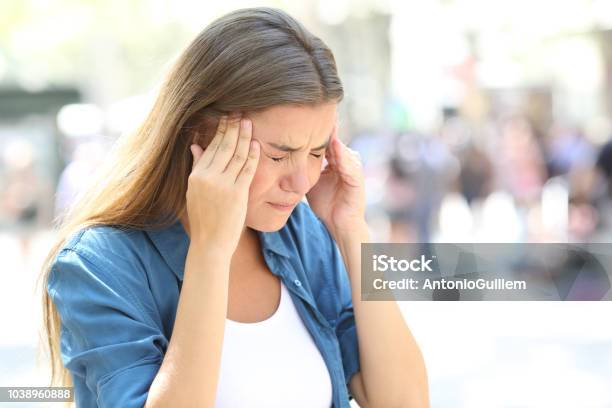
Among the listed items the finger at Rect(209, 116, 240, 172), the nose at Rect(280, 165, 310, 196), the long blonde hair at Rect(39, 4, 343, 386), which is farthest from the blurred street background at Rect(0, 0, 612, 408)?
the nose at Rect(280, 165, 310, 196)

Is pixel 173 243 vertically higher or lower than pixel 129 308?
higher

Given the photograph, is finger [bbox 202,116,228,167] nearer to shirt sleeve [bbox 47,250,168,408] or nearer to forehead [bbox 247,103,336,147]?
forehead [bbox 247,103,336,147]

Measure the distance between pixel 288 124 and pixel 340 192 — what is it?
13.9 inches

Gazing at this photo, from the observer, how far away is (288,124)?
1.71 meters

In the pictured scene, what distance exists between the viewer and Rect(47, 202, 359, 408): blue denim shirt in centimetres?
155

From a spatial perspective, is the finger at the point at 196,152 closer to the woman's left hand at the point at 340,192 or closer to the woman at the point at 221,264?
the woman at the point at 221,264

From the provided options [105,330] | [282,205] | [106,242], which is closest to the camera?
[105,330]

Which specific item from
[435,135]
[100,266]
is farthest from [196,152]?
[435,135]

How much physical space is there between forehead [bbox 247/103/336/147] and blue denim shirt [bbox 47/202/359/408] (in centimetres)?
26

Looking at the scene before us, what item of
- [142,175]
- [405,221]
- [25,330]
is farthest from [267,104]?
[405,221]

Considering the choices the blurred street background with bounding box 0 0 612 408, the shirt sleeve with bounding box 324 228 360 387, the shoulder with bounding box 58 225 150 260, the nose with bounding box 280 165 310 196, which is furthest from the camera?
the blurred street background with bounding box 0 0 612 408

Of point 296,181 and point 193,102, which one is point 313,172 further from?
point 193,102

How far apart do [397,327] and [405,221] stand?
6.93 m

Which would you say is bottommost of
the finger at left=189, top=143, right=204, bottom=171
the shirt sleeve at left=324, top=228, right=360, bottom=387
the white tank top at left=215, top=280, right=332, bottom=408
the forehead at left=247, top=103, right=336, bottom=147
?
the white tank top at left=215, top=280, right=332, bottom=408
